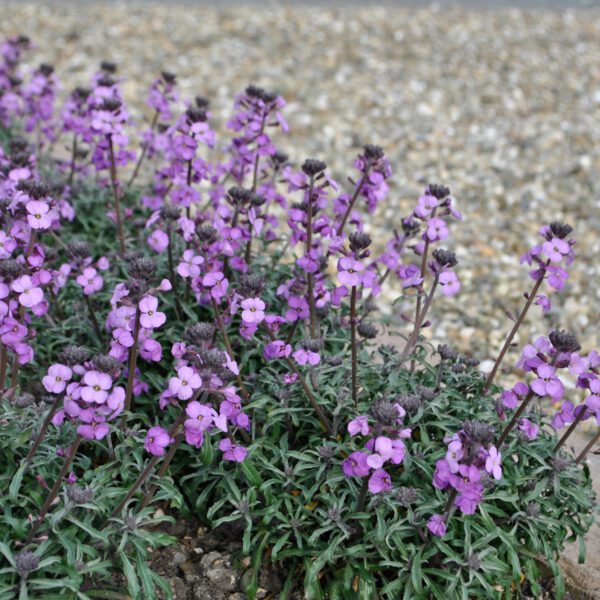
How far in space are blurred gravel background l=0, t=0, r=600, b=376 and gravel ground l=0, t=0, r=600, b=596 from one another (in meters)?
0.02

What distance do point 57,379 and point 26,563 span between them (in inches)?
25.0

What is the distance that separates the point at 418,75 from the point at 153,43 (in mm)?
3171

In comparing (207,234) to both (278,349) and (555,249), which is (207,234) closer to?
(278,349)

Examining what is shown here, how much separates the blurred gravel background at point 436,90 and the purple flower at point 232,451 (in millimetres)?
2506

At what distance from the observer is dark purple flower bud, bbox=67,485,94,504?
2.83 metres

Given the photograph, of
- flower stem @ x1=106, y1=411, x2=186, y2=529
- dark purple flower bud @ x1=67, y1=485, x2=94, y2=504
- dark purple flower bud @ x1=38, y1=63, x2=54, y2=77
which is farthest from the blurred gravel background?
dark purple flower bud @ x1=67, y1=485, x2=94, y2=504

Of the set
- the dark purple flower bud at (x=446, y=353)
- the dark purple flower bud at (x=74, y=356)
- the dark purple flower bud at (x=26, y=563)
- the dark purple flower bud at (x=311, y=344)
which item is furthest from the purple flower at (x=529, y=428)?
the dark purple flower bud at (x=26, y=563)

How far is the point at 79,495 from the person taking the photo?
9.30ft

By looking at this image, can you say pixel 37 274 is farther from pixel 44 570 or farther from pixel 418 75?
pixel 418 75

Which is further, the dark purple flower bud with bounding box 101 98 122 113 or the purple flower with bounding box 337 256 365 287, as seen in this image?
the dark purple flower bud with bounding box 101 98 122 113

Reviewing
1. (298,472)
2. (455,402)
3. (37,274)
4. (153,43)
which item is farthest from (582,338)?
(153,43)

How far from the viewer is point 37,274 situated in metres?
3.10

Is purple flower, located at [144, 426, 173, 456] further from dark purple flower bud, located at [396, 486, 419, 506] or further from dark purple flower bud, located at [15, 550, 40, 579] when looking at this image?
dark purple flower bud, located at [396, 486, 419, 506]

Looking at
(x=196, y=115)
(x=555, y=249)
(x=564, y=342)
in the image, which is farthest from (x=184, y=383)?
(x=196, y=115)
